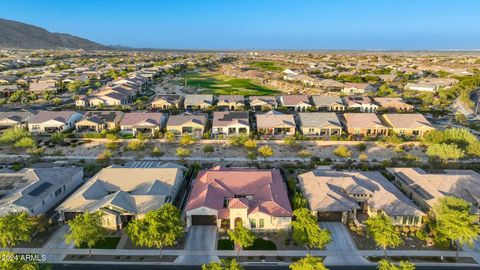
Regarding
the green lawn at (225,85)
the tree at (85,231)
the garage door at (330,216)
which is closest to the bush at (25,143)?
the tree at (85,231)

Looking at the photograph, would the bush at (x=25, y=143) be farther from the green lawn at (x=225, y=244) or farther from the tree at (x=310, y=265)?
the tree at (x=310, y=265)

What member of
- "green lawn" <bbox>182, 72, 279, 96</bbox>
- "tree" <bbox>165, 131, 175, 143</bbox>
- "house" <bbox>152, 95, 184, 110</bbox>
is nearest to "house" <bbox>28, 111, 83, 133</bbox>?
"house" <bbox>152, 95, 184, 110</bbox>

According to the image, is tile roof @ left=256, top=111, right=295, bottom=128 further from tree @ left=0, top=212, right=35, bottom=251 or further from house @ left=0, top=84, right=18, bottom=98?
house @ left=0, top=84, right=18, bottom=98

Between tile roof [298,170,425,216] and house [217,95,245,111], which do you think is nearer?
tile roof [298,170,425,216]

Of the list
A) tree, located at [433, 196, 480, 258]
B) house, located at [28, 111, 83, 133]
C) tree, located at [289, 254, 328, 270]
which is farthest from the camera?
house, located at [28, 111, 83, 133]

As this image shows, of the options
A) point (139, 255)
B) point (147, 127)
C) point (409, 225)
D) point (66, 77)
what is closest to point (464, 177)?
point (409, 225)

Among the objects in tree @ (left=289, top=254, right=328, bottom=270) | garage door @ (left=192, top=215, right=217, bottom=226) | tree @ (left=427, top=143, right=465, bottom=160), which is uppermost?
tree @ (left=427, top=143, right=465, bottom=160)
